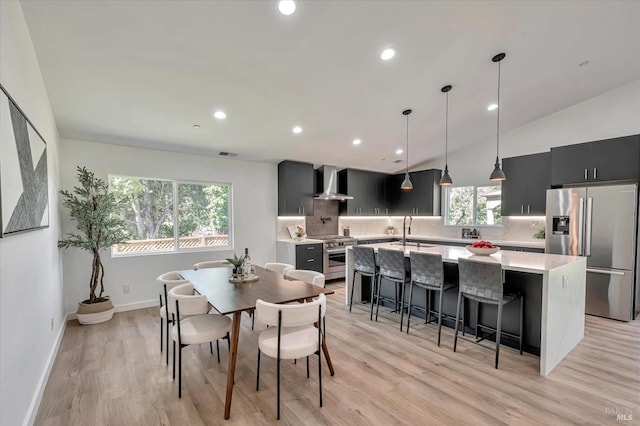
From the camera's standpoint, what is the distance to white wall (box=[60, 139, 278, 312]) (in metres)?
4.02

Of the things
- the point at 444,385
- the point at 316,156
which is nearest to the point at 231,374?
the point at 444,385

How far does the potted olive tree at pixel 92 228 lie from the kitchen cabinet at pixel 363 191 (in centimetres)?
442

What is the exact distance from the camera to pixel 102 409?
2.15 m

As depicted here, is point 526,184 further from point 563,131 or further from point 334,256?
point 334,256

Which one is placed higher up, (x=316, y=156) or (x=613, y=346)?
(x=316, y=156)

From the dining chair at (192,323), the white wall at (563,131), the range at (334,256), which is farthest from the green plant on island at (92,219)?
the white wall at (563,131)

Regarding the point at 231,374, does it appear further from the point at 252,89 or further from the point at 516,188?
the point at 516,188

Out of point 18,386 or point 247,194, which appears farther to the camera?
point 247,194

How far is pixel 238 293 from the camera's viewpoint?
98.1 inches

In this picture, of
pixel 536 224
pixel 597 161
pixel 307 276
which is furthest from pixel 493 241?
pixel 307 276

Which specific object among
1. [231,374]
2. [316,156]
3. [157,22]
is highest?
[157,22]

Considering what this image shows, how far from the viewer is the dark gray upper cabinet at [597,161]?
13.0 ft

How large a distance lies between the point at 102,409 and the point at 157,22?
301 centimetres

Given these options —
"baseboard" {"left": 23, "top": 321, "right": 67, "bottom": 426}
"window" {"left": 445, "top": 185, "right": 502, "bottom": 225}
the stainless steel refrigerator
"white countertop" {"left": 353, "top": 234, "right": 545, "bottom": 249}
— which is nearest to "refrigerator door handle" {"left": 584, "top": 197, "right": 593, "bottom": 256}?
the stainless steel refrigerator
